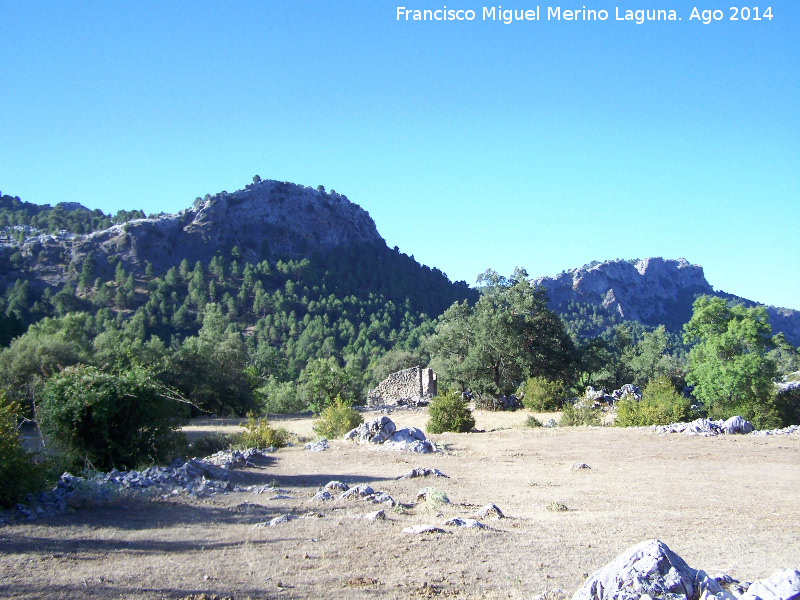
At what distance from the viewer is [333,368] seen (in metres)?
32.9

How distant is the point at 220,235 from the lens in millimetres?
95312

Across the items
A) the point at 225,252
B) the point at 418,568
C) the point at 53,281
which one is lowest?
the point at 418,568

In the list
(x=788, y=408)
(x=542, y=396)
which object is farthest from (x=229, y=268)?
(x=788, y=408)

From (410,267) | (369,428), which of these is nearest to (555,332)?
(369,428)

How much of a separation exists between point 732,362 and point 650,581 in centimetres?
2152

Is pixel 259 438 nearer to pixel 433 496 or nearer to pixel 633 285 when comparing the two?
pixel 433 496

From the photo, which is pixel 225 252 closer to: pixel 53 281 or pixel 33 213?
pixel 53 281

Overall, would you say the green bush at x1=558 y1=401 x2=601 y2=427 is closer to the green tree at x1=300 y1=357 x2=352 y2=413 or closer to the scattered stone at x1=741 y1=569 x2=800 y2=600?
the green tree at x1=300 y1=357 x2=352 y2=413

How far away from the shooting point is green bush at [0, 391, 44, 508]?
755 cm

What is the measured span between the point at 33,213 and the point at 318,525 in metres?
125

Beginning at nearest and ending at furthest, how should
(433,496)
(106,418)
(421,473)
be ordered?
(433,496) < (106,418) < (421,473)

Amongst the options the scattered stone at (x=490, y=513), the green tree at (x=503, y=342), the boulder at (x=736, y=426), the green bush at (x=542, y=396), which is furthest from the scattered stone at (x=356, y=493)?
the green tree at (x=503, y=342)

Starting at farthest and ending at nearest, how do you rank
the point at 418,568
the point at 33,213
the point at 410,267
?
the point at 33,213 → the point at 410,267 → the point at 418,568

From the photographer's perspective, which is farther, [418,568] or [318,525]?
[318,525]
